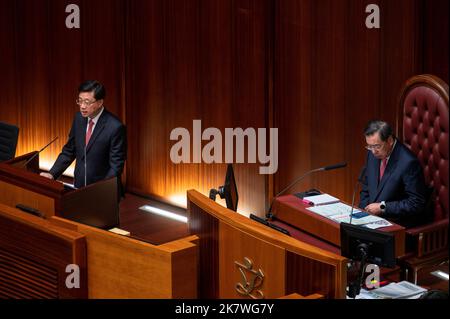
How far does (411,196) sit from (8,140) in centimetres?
252

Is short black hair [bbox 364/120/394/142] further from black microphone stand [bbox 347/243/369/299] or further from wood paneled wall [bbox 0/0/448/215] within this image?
black microphone stand [bbox 347/243/369/299]

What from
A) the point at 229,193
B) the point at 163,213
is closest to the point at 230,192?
the point at 229,193

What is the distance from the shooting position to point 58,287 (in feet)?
8.20

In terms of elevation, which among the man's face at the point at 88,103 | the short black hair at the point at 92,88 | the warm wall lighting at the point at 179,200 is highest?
the short black hair at the point at 92,88

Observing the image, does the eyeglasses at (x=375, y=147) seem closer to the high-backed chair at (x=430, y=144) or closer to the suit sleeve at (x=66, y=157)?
the high-backed chair at (x=430, y=144)

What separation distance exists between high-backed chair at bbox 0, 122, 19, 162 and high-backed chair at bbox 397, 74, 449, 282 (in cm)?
233

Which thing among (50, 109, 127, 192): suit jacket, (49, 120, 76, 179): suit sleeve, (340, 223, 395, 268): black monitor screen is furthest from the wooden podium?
(340, 223, 395, 268): black monitor screen

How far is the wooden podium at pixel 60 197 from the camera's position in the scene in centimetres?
294

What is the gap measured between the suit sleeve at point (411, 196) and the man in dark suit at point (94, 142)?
4.70 ft

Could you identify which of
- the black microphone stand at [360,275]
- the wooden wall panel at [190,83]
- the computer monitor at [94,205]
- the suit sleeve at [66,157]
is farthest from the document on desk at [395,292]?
the wooden wall panel at [190,83]

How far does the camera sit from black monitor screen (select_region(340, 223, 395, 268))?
105 inches

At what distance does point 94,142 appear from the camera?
410cm
